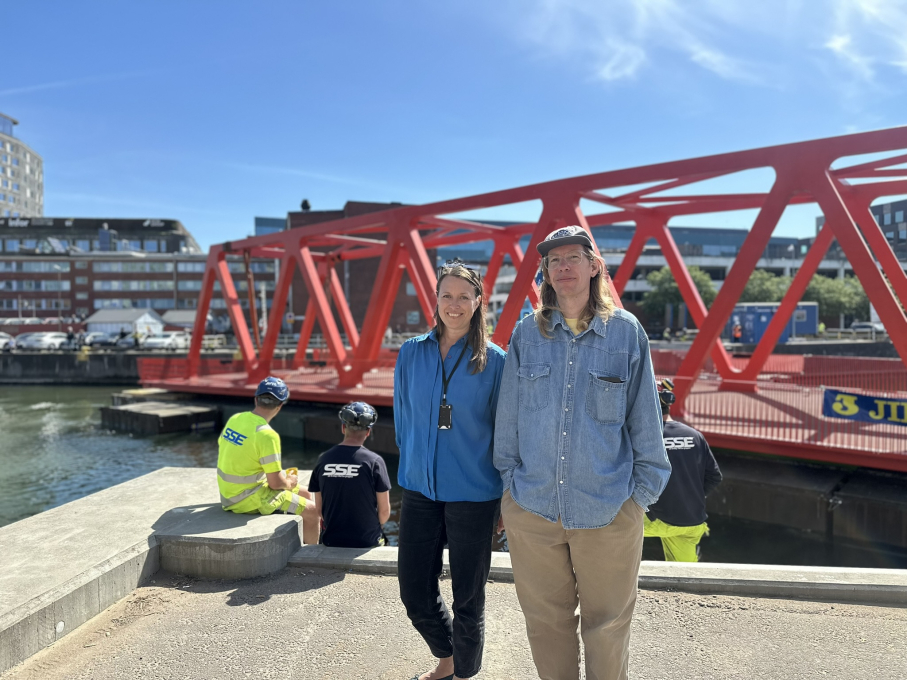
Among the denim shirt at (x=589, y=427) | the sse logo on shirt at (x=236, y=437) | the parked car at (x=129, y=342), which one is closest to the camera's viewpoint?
the denim shirt at (x=589, y=427)

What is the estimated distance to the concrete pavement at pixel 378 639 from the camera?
9.48 ft

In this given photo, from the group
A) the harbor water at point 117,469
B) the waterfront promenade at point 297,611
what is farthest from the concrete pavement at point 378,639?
the harbor water at point 117,469

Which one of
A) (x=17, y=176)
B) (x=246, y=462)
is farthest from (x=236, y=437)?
(x=17, y=176)

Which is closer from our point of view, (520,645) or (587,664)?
(587,664)

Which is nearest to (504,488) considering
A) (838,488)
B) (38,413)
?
(838,488)

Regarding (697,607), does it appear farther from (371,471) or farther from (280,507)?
(280,507)

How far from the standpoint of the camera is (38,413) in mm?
22234

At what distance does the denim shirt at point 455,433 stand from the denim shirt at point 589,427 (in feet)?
0.82

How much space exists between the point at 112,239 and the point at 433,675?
84116 millimetres

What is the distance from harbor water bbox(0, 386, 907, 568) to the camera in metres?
7.34

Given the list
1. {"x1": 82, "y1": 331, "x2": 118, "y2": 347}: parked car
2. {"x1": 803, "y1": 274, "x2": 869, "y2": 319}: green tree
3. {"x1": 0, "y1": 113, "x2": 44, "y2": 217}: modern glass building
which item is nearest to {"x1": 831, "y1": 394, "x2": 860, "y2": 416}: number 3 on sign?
{"x1": 82, "y1": 331, "x2": 118, "y2": 347}: parked car

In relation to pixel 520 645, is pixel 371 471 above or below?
above

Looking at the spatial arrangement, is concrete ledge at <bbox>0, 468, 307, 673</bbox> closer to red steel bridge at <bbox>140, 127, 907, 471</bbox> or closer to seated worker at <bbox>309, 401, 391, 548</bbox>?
seated worker at <bbox>309, 401, 391, 548</bbox>

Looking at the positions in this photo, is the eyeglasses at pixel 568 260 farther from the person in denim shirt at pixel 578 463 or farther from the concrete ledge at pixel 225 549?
the concrete ledge at pixel 225 549
